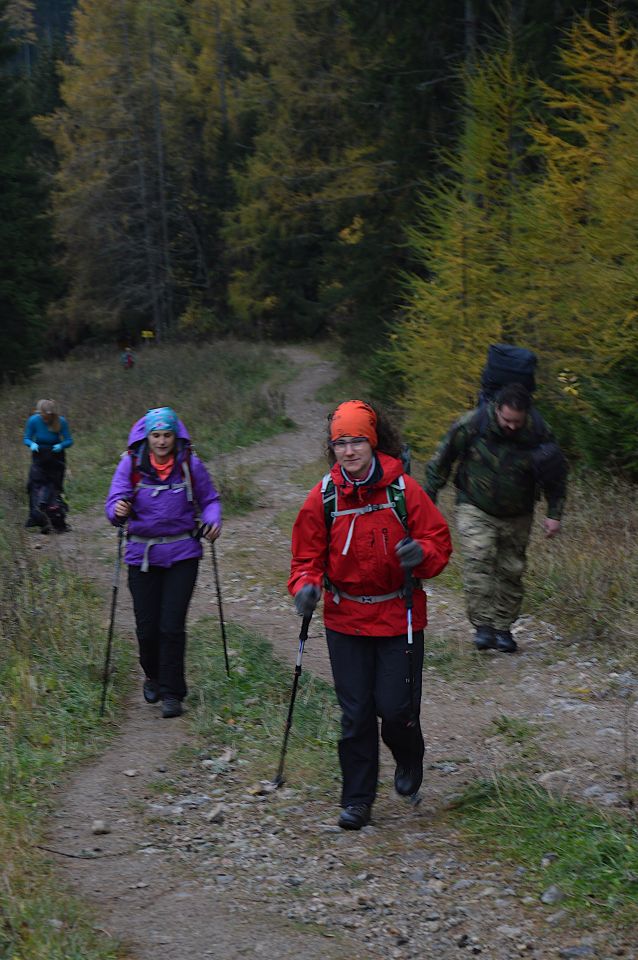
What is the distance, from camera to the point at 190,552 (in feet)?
22.4

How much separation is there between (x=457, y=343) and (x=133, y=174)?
117 ft

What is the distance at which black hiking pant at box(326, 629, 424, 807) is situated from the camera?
16.5 feet

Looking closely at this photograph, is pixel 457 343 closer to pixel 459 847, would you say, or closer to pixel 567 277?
pixel 567 277

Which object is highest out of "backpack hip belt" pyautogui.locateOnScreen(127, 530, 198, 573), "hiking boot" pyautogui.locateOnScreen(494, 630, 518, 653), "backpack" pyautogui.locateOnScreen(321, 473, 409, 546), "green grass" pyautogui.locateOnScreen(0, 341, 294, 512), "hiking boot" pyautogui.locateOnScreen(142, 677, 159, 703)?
"backpack" pyautogui.locateOnScreen(321, 473, 409, 546)

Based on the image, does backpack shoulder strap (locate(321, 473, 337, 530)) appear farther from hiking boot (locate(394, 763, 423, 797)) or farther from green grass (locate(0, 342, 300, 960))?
green grass (locate(0, 342, 300, 960))

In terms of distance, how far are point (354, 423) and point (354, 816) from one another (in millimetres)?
1901

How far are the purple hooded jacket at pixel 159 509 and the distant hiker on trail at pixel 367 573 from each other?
1.86 metres

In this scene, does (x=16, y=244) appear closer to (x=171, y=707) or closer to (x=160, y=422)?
(x=160, y=422)

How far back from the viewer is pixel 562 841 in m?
4.66

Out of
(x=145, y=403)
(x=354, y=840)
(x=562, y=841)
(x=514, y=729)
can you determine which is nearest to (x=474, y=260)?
(x=514, y=729)

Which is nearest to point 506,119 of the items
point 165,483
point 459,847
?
point 165,483

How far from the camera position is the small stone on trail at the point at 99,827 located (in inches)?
203

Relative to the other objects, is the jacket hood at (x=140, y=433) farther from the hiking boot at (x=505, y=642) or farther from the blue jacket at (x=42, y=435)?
the blue jacket at (x=42, y=435)

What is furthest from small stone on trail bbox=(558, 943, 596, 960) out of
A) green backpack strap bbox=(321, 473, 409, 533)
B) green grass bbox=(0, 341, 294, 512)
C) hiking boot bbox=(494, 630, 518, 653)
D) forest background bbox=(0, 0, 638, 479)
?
green grass bbox=(0, 341, 294, 512)
